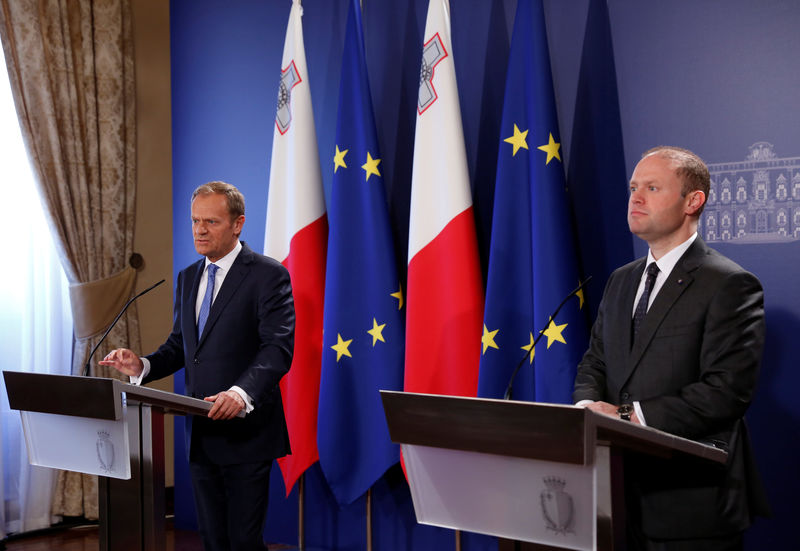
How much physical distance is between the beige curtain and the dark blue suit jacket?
1.93 meters

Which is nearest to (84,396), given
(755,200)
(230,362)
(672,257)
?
(230,362)

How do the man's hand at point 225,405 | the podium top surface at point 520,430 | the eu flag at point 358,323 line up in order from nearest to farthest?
the podium top surface at point 520,430
the man's hand at point 225,405
the eu flag at point 358,323

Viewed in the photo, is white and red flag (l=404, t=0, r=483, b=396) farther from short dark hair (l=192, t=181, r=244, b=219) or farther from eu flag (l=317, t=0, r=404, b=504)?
short dark hair (l=192, t=181, r=244, b=219)

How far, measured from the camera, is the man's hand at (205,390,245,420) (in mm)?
2498

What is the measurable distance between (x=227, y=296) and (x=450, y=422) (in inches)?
55.9

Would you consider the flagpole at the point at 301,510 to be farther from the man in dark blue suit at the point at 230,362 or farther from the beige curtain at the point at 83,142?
the beige curtain at the point at 83,142

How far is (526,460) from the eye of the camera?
5.74ft

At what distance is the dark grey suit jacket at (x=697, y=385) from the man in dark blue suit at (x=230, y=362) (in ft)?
4.16

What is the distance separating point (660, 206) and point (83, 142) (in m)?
3.72

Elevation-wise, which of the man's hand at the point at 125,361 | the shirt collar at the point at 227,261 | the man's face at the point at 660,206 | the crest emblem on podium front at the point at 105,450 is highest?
the man's face at the point at 660,206

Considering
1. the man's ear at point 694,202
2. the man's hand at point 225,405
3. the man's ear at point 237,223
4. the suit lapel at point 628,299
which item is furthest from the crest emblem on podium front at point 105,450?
the man's ear at point 694,202

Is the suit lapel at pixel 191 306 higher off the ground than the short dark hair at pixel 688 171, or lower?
lower

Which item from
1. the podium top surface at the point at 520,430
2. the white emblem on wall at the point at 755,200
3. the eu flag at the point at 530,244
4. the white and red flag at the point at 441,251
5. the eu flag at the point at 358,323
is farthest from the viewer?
the eu flag at the point at 358,323

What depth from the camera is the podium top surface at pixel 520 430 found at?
1.62 m
